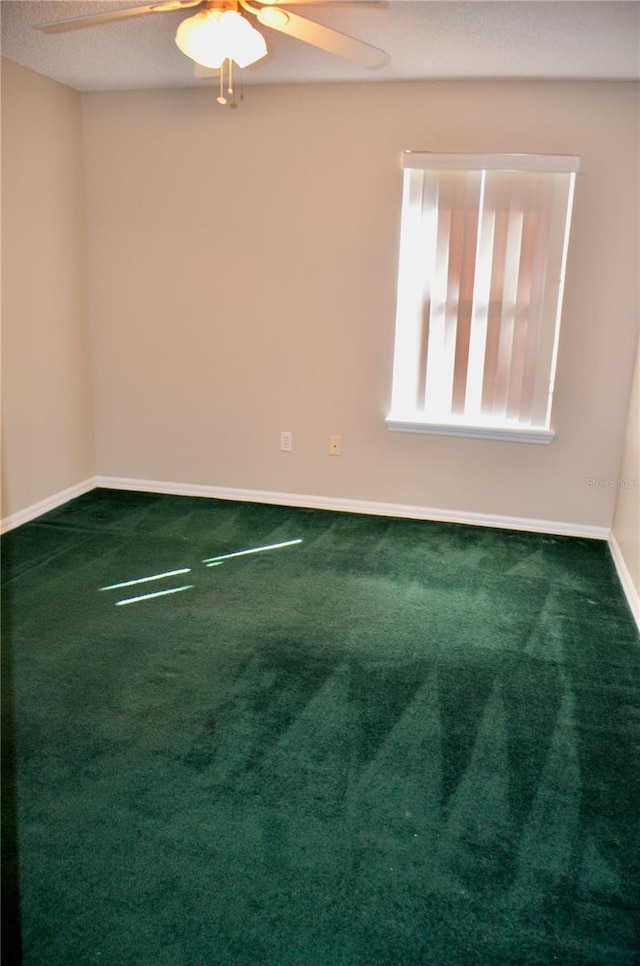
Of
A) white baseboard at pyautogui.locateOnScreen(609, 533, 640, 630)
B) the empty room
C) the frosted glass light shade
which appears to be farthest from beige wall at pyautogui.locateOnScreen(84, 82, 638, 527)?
the frosted glass light shade

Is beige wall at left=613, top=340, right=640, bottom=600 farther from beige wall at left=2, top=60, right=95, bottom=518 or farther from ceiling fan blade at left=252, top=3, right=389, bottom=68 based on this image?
beige wall at left=2, top=60, right=95, bottom=518

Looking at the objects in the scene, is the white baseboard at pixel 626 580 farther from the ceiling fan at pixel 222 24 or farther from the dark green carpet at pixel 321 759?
the ceiling fan at pixel 222 24

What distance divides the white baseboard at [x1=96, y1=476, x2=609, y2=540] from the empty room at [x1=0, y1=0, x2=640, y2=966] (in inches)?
0.7

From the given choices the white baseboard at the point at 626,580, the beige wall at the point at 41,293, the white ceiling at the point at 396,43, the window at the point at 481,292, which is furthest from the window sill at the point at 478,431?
the beige wall at the point at 41,293

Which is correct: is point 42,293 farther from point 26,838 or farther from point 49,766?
point 26,838

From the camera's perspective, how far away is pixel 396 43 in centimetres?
290

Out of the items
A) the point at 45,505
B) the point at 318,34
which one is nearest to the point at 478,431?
the point at 318,34

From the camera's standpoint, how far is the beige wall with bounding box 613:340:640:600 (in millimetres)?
3114

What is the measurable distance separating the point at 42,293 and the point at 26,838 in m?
2.87

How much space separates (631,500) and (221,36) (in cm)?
251

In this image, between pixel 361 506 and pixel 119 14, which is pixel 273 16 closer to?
pixel 119 14

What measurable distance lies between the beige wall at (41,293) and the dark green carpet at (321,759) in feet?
2.11

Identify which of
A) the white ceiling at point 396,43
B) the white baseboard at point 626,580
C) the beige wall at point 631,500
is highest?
the white ceiling at point 396,43

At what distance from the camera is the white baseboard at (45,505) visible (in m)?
3.69
